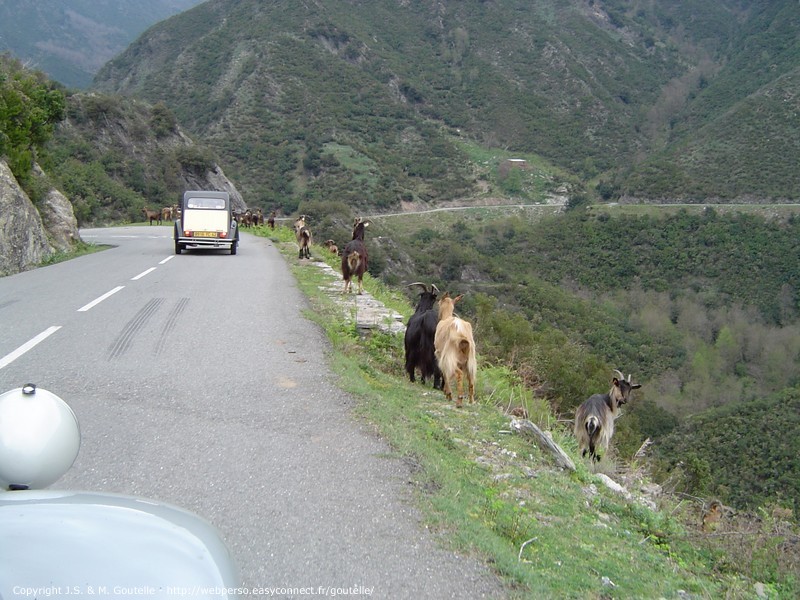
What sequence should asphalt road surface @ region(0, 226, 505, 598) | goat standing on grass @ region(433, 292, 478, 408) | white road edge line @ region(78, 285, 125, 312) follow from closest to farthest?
asphalt road surface @ region(0, 226, 505, 598)
goat standing on grass @ region(433, 292, 478, 408)
white road edge line @ region(78, 285, 125, 312)

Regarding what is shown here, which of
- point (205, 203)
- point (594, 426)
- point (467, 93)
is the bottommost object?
point (594, 426)

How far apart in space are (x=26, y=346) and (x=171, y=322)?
2264 millimetres

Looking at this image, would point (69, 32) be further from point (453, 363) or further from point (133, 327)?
point (453, 363)

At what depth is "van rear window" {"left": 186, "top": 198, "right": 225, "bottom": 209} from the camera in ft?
76.9

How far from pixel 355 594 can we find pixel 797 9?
362 ft

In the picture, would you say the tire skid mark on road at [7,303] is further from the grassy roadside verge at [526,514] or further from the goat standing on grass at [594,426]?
the goat standing on grass at [594,426]

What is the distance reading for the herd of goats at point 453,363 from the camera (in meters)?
8.76

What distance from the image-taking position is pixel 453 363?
8758 mm

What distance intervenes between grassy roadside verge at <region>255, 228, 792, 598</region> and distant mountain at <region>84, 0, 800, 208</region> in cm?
5951

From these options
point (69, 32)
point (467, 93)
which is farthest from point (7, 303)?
point (69, 32)

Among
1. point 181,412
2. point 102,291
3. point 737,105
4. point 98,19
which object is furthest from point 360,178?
point 98,19

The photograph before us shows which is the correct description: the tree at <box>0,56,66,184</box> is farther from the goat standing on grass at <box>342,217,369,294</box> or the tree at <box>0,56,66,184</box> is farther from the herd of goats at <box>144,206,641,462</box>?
the herd of goats at <box>144,206,641,462</box>

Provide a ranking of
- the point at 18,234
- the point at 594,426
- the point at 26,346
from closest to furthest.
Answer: the point at 26,346, the point at 594,426, the point at 18,234

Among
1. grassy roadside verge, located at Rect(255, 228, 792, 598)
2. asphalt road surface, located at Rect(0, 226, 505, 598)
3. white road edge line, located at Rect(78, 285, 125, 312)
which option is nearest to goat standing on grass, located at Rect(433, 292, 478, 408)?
grassy roadside verge, located at Rect(255, 228, 792, 598)
